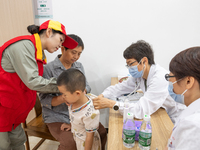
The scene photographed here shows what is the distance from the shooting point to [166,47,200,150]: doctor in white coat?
0.59 metres

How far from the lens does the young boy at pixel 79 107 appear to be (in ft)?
3.25

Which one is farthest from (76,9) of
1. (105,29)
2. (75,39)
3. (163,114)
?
(163,114)

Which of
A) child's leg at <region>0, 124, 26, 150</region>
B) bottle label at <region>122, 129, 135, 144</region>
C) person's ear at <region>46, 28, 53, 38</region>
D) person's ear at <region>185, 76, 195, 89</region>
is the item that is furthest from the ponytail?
person's ear at <region>185, 76, 195, 89</region>

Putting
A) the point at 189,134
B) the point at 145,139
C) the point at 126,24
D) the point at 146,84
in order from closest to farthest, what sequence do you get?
the point at 189,134
the point at 145,139
the point at 146,84
the point at 126,24

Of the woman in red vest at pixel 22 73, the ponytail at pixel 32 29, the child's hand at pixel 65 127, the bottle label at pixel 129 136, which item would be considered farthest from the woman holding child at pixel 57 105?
the bottle label at pixel 129 136

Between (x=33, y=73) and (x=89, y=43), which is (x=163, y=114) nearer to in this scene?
(x=33, y=73)

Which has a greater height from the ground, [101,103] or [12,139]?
[101,103]

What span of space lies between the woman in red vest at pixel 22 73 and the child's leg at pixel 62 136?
0.30 meters

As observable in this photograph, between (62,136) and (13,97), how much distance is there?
544mm

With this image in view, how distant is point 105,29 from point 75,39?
2.63 feet

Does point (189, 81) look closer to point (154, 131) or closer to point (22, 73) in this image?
point (154, 131)

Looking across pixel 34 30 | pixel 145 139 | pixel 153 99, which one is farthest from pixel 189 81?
pixel 34 30

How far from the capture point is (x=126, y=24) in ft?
6.79

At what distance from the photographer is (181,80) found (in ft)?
2.53
